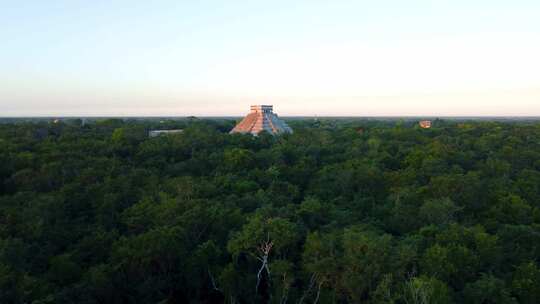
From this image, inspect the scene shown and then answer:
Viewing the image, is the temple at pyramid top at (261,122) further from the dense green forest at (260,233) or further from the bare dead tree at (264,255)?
the bare dead tree at (264,255)

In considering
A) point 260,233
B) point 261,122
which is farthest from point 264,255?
point 261,122

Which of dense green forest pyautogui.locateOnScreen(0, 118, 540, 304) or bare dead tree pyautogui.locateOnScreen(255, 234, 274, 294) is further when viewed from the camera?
bare dead tree pyautogui.locateOnScreen(255, 234, 274, 294)

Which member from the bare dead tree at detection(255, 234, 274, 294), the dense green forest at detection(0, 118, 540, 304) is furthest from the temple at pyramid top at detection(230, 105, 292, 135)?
the bare dead tree at detection(255, 234, 274, 294)

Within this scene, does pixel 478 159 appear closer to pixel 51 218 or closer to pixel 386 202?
pixel 386 202

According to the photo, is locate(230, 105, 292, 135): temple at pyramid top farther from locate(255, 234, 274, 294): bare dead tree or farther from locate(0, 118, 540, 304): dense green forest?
locate(255, 234, 274, 294): bare dead tree

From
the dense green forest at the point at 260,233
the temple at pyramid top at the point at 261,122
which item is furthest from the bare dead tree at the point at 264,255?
the temple at pyramid top at the point at 261,122

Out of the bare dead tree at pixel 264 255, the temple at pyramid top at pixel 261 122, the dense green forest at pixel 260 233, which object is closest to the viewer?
the dense green forest at pixel 260 233
